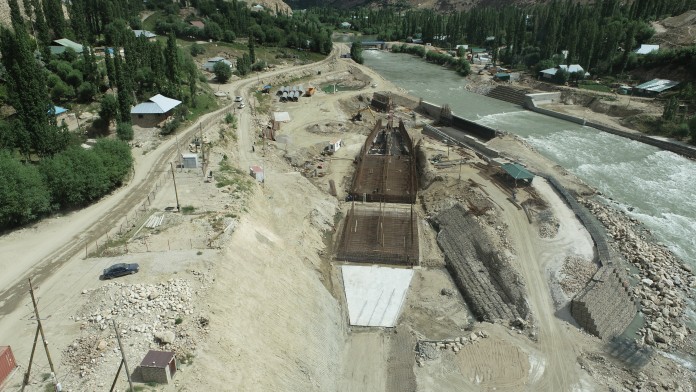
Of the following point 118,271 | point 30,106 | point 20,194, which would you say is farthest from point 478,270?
point 30,106

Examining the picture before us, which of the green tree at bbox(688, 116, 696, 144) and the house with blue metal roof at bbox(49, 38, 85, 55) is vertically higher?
the house with blue metal roof at bbox(49, 38, 85, 55)

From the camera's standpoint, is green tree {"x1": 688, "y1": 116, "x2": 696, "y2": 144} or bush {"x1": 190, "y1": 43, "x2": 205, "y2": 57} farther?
bush {"x1": 190, "y1": 43, "x2": 205, "y2": 57}

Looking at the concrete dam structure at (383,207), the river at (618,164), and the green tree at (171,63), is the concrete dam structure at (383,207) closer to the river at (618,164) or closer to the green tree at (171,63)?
the river at (618,164)

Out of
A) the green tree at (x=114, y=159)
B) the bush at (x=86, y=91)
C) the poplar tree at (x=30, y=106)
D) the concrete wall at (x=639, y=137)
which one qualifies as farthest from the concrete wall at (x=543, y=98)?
the poplar tree at (x=30, y=106)

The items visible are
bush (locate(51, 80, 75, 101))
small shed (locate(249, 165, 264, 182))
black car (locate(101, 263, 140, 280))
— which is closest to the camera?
black car (locate(101, 263, 140, 280))

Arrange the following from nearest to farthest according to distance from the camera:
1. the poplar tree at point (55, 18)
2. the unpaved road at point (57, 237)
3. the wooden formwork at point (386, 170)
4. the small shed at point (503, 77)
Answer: the unpaved road at point (57, 237)
the wooden formwork at point (386, 170)
the poplar tree at point (55, 18)
the small shed at point (503, 77)

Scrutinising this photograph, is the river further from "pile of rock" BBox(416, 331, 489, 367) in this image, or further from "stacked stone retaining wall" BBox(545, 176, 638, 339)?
"pile of rock" BBox(416, 331, 489, 367)

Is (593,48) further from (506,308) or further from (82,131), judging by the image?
(82,131)

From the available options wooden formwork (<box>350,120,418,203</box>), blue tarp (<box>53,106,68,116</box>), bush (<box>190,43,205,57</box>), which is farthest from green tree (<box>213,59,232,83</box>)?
blue tarp (<box>53,106,68,116</box>)
